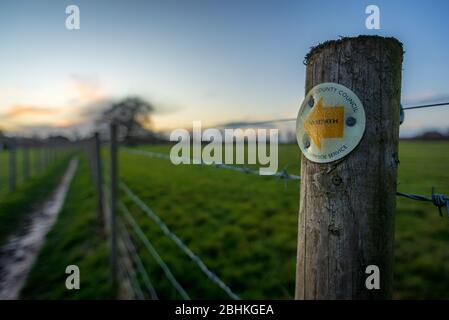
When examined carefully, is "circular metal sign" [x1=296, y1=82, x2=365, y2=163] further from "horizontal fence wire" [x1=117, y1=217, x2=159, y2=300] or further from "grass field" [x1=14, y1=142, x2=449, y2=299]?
"horizontal fence wire" [x1=117, y1=217, x2=159, y2=300]

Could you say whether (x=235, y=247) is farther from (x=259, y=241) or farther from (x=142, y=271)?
(x=142, y=271)

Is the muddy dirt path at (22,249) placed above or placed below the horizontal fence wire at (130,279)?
below

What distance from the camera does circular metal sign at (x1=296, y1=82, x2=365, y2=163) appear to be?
0.76 m

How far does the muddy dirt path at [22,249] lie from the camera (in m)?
3.39

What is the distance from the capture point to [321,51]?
0.80 m

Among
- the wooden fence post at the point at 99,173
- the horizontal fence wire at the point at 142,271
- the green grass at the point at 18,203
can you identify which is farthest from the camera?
the green grass at the point at 18,203

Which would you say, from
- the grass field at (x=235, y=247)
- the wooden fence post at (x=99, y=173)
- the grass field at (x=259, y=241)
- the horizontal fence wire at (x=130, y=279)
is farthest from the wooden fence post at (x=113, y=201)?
the wooden fence post at (x=99, y=173)

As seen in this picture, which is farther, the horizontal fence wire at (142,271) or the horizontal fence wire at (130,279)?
the horizontal fence wire at (130,279)

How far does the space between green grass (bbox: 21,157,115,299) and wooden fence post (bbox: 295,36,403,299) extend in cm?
279

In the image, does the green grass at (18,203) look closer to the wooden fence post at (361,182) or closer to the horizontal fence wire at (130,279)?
the horizontal fence wire at (130,279)

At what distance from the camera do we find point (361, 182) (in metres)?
0.75

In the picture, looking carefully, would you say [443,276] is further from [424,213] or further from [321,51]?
[321,51]
